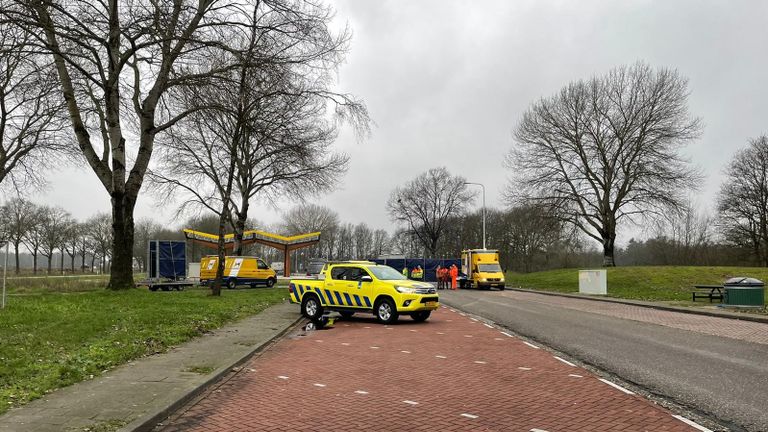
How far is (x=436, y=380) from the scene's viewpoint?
7617 millimetres

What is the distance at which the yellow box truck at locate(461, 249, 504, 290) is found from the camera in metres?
39.3

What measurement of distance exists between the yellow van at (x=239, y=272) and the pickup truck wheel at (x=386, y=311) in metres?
23.7

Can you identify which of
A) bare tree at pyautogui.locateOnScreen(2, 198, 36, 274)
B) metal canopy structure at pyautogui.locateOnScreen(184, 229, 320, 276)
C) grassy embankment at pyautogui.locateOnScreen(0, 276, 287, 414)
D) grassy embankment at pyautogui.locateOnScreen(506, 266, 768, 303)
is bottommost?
grassy embankment at pyautogui.locateOnScreen(506, 266, 768, 303)

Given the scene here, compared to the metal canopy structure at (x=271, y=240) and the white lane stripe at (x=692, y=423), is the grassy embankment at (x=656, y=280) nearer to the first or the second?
the metal canopy structure at (x=271, y=240)

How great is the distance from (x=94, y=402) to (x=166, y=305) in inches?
444

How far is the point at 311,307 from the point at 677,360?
1036 centimetres

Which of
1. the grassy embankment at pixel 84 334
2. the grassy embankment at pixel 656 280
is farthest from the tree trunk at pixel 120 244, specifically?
the grassy embankment at pixel 656 280

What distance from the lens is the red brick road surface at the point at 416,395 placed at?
5.46 metres

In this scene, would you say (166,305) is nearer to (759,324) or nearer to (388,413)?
(388,413)

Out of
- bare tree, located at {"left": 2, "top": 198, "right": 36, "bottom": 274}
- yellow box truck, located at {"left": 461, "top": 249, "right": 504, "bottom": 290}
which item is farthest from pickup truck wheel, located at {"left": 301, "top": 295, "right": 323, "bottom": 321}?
bare tree, located at {"left": 2, "top": 198, "right": 36, "bottom": 274}

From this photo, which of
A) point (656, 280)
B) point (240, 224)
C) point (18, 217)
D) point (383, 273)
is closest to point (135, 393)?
point (383, 273)

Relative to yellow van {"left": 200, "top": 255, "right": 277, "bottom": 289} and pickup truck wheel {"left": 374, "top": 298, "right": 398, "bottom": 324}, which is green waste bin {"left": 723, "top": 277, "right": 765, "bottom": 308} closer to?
pickup truck wheel {"left": 374, "top": 298, "right": 398, "bottom": 324}

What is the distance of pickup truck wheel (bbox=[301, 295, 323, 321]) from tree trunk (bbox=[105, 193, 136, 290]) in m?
7.85

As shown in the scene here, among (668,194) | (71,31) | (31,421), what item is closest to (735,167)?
(668,194)
